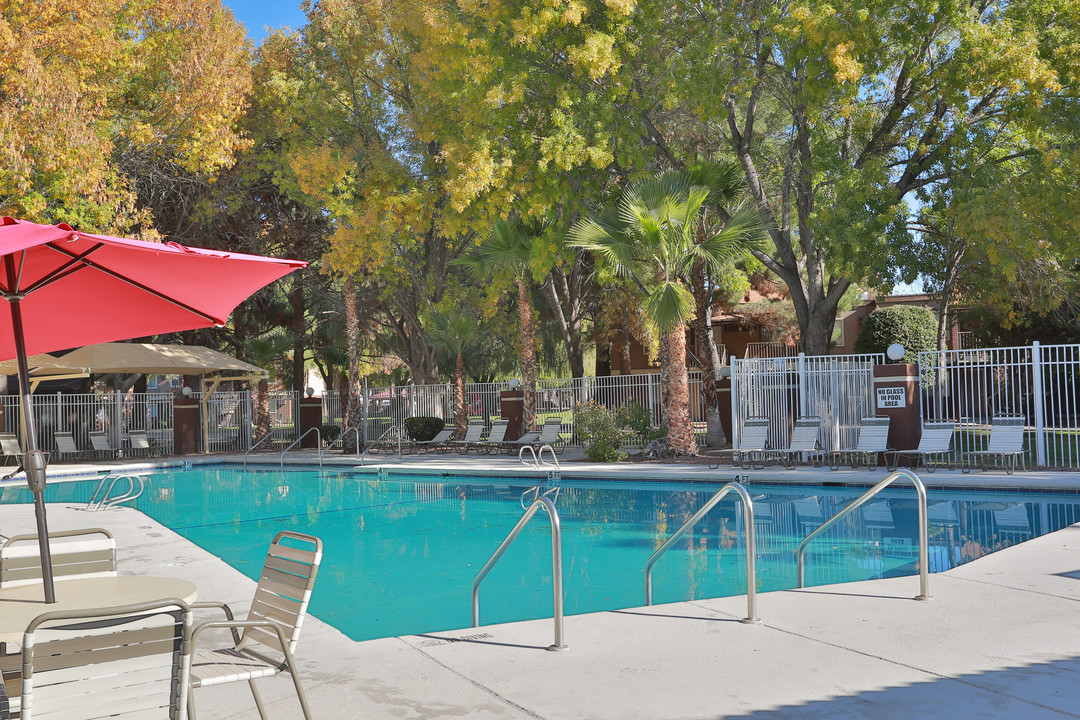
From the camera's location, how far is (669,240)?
55.9 ft

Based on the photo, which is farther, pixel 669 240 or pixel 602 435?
pixel 602 435

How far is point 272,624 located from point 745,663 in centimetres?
257

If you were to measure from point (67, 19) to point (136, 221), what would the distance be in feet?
14.1

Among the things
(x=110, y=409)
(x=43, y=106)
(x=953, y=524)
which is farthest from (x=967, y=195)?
(x=110, y=409)

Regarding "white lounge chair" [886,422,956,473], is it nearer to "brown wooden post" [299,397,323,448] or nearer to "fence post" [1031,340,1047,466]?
"fence post" [1031,340,1047,466]

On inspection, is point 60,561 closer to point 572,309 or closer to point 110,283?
point 110,283

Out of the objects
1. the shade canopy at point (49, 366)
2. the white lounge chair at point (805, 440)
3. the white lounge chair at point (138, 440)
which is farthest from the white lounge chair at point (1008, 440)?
the white lounge chair at point (138, 440)

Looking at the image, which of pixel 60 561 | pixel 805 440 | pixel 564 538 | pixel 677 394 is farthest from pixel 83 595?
pixel 677 394

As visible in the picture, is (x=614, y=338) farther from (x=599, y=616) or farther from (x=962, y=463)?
(x=599, y=616)

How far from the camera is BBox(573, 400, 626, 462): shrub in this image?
19.4m

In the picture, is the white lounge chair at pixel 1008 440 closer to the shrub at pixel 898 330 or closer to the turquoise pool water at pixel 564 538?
the turquoise pool water at pixel 564 538

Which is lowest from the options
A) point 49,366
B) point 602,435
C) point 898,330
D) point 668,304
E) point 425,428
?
point 602,435

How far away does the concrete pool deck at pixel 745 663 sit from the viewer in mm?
4227

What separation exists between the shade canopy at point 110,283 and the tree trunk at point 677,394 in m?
13.4
